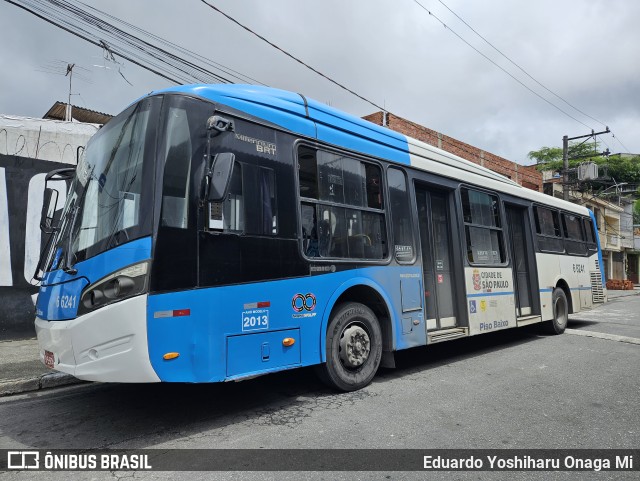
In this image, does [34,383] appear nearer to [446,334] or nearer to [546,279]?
[446,334]

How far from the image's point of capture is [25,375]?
20.2ft

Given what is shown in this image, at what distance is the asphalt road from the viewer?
12.3 ft

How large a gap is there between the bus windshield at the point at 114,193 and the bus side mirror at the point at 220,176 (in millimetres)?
502

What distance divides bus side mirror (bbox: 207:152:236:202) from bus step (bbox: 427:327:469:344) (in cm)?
375

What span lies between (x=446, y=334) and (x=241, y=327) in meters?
3.60

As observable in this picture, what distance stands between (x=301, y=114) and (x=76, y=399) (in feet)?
13.8

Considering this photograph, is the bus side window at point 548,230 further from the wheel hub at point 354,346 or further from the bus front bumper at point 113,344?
the bus front bumper at point 113,344

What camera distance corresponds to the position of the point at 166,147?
156 inches

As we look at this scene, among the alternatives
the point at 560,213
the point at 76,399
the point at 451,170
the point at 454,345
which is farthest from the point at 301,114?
the point at 560,213

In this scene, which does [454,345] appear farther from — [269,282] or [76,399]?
[76,399]

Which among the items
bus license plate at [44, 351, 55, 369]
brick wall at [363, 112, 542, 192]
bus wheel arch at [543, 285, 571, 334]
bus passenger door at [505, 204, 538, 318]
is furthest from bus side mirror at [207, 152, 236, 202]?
brick wall at [363, 112, 542, 192]

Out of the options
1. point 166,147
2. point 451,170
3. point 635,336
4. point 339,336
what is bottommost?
point 635,336

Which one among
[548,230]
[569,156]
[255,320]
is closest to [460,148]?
[548,230]

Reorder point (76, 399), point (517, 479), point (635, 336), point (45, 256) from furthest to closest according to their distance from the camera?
1. point (635, 336)
2. point (76, 399)
3. point (45, 256)
4. point (517, 479)
